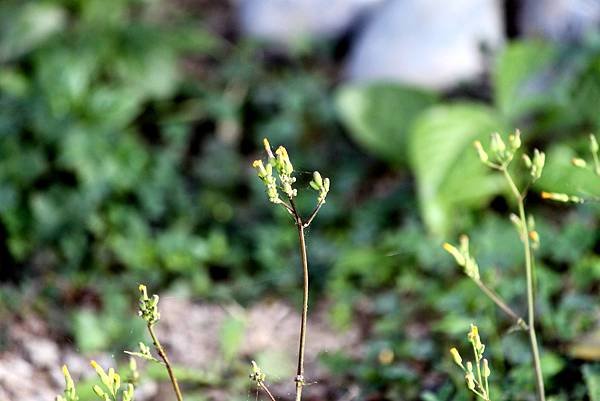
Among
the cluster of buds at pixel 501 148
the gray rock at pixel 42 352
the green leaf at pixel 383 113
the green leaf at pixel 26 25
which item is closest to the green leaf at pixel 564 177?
the green leaf at pixel 383 113

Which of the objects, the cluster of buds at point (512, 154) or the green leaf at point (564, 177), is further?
the green leaf at point (564, 177)

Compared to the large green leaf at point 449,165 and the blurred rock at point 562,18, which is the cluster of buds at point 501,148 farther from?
the blurred rock at point 562,18

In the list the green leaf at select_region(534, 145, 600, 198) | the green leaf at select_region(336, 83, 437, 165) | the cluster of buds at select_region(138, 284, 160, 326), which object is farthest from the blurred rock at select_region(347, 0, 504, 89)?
the cluster of buds at select_region(138, 284, 160, 326)

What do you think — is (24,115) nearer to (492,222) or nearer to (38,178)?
(38,178)

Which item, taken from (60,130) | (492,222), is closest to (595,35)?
(492,222)

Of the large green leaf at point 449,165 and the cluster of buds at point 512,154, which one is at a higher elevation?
the cluster of buds at point 512,154

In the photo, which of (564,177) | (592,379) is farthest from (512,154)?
(564,177)

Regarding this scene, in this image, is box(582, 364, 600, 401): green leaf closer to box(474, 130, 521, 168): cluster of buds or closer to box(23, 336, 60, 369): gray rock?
box(474, 130, 521, 168): cluster of buds
